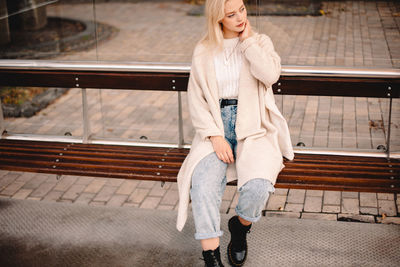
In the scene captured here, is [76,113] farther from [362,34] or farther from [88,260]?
[362,34]

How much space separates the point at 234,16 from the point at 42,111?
151 inches

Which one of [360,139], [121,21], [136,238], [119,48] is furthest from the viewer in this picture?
[121,21]

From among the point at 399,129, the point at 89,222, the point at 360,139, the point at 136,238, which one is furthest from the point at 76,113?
the point at 399,129

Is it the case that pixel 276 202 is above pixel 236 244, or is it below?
below

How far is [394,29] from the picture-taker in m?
4.15

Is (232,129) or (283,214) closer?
(232,129)

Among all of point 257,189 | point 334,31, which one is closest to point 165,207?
point 257,189

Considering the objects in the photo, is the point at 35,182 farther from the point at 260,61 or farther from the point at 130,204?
the point at 260,61

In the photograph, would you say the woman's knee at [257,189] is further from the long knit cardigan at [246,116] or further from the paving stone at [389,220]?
the paving stone at [389,220]

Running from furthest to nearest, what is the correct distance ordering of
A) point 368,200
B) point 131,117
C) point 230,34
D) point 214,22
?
point 131,117 < point 368,200 < point 230,34 < point 214,22

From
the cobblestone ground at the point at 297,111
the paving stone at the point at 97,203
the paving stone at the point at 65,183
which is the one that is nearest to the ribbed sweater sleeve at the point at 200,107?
the cobblestone ground at the point at 297,111

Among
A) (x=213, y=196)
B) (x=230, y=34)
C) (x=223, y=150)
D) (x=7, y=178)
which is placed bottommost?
(x=7, y=178)

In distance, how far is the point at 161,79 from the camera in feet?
13.0

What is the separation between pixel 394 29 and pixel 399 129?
0.79 metres
